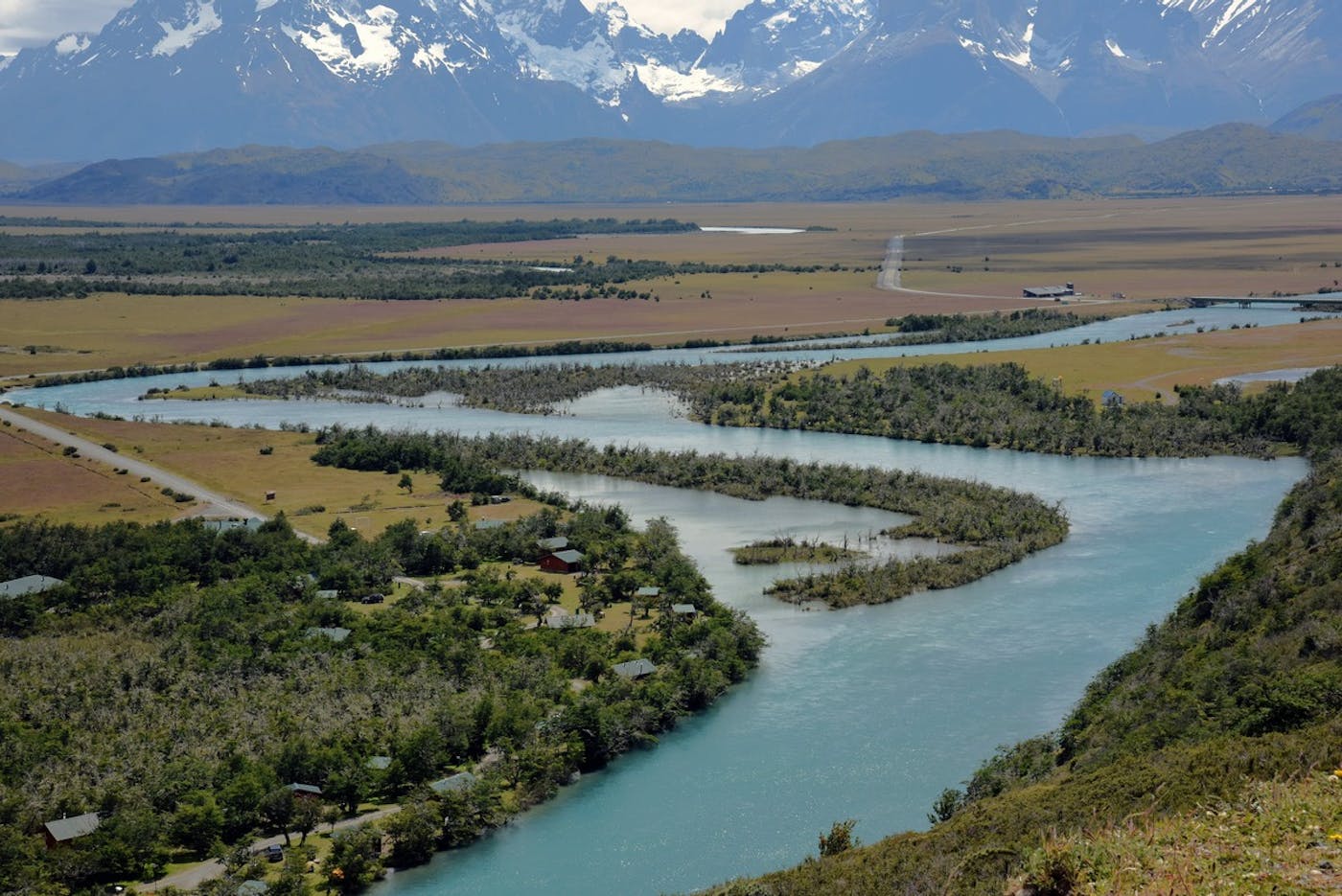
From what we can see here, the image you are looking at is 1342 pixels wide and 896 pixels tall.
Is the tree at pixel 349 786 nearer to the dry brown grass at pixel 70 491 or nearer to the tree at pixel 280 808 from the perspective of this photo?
the tree at pixel 280 808

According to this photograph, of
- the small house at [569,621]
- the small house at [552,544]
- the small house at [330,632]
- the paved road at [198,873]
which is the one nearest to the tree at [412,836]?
the paved road at [198,873]

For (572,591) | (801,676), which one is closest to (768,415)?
(572,591)

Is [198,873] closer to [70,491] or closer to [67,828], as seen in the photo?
[67,828]

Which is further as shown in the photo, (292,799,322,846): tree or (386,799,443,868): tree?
(292,799,322,846): tree

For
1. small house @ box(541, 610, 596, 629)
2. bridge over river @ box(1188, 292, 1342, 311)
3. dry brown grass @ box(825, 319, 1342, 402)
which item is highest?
bridge over river @ box(1188, 292, 1342, 311)

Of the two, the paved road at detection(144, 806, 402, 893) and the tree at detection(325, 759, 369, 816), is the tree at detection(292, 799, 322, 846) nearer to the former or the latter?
the paved road at detection(144, 806, 402, 893)

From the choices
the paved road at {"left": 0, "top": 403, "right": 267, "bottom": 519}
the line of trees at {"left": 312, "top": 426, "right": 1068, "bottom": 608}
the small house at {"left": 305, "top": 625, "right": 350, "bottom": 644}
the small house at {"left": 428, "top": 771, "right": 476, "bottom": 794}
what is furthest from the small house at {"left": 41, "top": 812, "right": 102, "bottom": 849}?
the paved road at {"left": 0, "top": 403, "right": 267, "bottom": 519}

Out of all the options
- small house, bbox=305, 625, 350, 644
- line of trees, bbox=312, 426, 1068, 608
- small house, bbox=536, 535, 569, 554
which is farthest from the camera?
small house, bbox=536, 535, 569, 554
